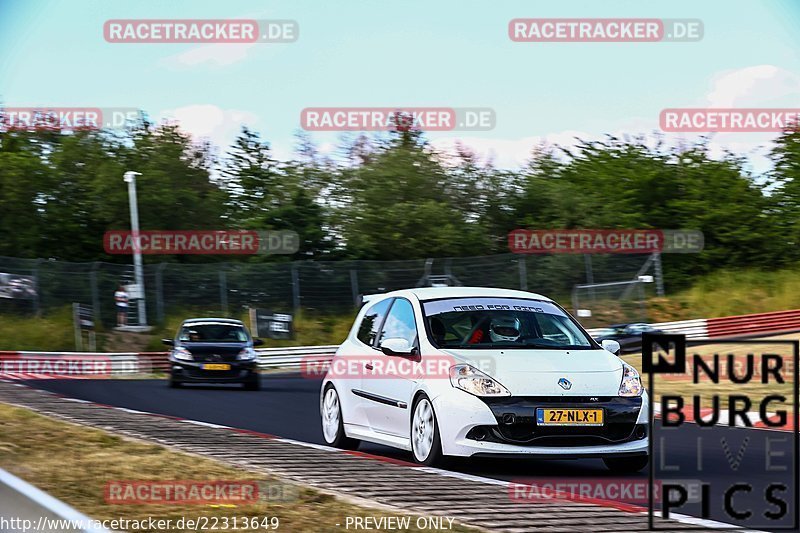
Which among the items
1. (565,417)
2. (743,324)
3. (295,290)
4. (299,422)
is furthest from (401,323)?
(743,324)

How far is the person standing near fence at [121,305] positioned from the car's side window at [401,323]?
25.3m

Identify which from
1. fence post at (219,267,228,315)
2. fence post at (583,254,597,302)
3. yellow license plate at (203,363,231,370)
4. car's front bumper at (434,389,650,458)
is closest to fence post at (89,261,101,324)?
fence post at (219,267,228,315)

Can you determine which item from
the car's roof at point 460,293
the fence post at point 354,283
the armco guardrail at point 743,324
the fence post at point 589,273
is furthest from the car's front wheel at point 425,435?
the armco guardrail at point 743,324

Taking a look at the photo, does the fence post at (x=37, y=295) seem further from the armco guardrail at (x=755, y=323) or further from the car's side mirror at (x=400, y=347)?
the car's side mirror at (x=400, y=347)

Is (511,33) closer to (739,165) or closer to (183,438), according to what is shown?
(183,438)

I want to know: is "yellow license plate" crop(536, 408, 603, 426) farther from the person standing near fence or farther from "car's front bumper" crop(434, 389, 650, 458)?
the person standing near fence

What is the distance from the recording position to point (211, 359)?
2362 centimetres

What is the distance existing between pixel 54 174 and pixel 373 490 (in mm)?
42714

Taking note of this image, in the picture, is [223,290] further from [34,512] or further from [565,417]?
[34,512]

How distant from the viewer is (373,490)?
27.1 ft

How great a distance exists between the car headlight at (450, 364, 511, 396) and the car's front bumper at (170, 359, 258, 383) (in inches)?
563

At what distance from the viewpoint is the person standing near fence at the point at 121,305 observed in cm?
3547

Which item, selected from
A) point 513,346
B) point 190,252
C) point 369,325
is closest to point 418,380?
point 513,346

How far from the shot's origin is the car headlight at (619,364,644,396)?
9836 mm
